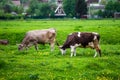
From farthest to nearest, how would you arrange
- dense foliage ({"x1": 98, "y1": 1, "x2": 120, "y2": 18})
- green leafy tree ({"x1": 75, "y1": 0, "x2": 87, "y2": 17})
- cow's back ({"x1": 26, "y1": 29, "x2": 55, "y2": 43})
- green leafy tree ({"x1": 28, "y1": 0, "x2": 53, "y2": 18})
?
green leafy tree ({"x1": 28, "y1": 0, "x2": 53, "y2": 18}), dense foliage ({"x1": 98, "y1": 1, "x2": 120, "y2": 18}), green leafy tree ({"x1": 75, "y1": 0, "x2": 87, "y2": 17}), cow's back ({"x1": 26, "y1": 29, "x2": 55, "y2": 43})

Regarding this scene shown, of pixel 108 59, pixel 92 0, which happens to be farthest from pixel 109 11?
pixel 108 59

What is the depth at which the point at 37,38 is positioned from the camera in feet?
111

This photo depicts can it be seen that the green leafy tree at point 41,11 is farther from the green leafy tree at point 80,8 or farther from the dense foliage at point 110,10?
the dense foliage at point 110,10

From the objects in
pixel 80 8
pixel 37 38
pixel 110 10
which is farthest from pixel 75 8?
pixel 37 38

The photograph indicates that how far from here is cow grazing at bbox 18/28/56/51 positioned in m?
33.7

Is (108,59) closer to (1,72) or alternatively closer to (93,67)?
(93,67)

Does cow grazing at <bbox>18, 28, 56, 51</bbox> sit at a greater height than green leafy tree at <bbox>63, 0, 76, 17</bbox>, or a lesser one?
greater

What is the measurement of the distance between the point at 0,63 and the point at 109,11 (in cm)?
10224

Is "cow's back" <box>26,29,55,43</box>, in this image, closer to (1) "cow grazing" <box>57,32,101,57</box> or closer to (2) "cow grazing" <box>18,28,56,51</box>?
(2) "cow grazing" <box>18,28,56,51</box>

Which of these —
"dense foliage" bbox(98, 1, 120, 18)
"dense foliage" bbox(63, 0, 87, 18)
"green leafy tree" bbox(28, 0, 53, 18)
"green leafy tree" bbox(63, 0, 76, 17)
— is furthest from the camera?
"green leafy tree" bbox(63, 0, 76, 17)

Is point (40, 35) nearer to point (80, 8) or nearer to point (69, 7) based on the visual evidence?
point (80, 8)

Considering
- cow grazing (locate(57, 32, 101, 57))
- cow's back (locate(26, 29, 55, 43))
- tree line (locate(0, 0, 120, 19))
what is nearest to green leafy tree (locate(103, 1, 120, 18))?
tree line (locate(0, 0, 120, 19))

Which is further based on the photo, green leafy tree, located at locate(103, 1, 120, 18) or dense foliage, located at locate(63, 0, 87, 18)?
green leafy tree, located at locate(103, 1, 120, 18)

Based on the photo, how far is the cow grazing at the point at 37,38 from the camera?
1325 inches
